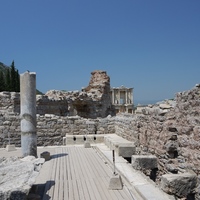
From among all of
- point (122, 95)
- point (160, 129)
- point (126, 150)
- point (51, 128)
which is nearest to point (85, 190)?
point (160, 129)

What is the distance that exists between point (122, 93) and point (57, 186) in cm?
4831

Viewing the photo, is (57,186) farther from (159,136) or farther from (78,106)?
(78,106)

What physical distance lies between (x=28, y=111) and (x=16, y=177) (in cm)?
423

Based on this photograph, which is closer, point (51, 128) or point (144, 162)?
point (144, 162)

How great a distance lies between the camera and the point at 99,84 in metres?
26.0

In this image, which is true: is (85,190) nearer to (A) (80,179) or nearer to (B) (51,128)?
(A) (80,179)

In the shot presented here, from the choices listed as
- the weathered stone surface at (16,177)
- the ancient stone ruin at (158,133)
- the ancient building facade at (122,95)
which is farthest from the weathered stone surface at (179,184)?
the ancient building facade at (122,95)

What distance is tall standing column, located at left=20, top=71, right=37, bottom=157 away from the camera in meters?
8.02

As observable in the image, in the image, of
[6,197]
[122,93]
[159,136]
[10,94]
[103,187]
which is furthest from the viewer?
[122,93]

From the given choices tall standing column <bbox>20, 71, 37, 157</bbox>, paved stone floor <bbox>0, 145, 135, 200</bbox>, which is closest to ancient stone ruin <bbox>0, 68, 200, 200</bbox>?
paved stone floor <bbox>0, 145, 135, 200</bbox>

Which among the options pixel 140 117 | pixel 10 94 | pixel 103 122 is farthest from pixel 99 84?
pixel 140 117

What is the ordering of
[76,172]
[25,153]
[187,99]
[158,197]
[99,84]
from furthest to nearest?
[99,84] < [25,153] < [76,172] < [187,99] < [158,197]

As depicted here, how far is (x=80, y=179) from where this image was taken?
598cm

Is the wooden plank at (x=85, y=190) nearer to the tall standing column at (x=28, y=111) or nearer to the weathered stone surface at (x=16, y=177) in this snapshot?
the weathered stone surface at (x=16, y=177)
